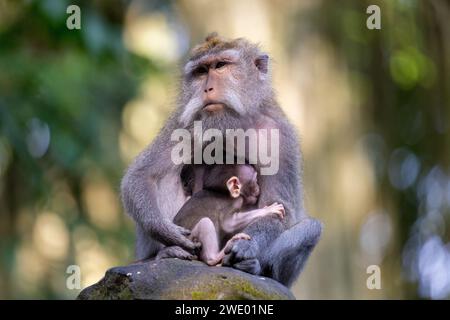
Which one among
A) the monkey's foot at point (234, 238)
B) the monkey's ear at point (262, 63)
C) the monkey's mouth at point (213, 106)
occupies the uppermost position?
the monkey's ear at point (262, 63)

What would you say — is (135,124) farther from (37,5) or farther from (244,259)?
(244,259)

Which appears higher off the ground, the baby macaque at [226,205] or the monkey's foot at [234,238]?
the baby macaque at [226,205]

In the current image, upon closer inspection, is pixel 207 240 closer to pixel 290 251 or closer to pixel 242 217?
pixel 242 217

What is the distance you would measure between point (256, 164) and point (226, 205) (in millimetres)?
554

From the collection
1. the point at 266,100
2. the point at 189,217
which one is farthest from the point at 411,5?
the point at 189,217

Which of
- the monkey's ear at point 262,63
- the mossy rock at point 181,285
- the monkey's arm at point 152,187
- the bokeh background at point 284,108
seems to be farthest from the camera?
the bokeh background at point 284,108

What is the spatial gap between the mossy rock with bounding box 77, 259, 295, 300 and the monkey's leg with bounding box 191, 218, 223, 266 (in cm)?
38

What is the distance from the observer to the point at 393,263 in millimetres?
19344

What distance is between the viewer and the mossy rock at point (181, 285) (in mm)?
8078

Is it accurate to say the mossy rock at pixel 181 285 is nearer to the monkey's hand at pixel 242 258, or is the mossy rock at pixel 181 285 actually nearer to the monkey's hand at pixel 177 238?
the monkey's hand at pixel 242 258

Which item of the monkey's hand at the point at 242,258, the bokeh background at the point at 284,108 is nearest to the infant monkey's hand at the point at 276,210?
the monkey's hand at the point at 242,258

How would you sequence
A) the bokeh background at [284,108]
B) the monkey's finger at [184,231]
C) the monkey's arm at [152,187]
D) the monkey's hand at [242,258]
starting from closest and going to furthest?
1. the monkey's hand at [242,258]
2. the monkey's finger at [184,231]
3. the monkey's arm at [152,187]
4. the bokeh background at [284,108]

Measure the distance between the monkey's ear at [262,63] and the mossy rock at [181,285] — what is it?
2444mm

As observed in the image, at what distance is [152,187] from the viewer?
9680 mm
